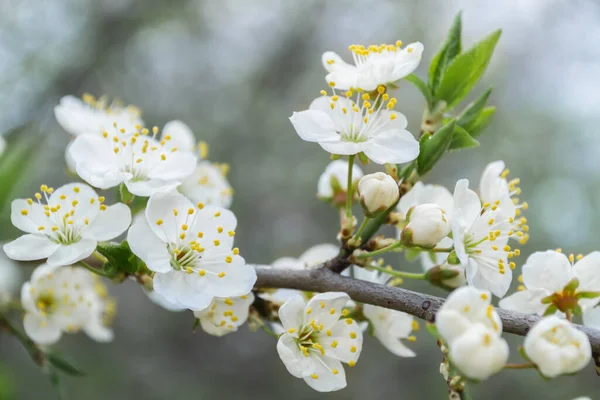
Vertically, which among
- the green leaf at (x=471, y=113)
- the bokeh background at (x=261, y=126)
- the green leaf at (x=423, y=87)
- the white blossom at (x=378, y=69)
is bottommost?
the bokeh background at (x=261, y=126)

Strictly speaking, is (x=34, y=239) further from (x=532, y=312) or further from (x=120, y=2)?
(x=120, y=2)

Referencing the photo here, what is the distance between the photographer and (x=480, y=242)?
1002 millimetres

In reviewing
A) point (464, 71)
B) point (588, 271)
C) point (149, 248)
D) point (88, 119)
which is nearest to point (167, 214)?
point (149, 248)

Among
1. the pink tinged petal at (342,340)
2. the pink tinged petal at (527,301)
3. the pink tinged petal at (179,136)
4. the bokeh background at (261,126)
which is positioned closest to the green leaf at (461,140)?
the pink tinged petal at (527,301)

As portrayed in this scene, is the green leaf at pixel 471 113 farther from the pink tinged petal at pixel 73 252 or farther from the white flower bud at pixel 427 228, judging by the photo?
the pink tinged petal at pixel 73 252

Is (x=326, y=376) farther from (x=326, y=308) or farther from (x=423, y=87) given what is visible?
(x=423, y=87)

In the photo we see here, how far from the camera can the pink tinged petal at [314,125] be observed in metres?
0.99

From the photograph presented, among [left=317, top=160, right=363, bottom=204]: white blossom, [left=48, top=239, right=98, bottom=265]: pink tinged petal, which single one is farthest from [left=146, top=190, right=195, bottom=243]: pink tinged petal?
[left=317, top=160, right=363, bottom=204]: white blossom

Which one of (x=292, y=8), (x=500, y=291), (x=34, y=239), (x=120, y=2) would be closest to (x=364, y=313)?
(x=500, y=291)

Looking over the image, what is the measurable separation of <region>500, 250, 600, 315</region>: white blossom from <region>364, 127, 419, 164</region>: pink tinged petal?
28 cm

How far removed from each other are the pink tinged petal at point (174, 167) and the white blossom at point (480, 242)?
48cm

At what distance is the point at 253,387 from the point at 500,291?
4.25 metres

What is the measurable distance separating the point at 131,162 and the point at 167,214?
193 millimetres

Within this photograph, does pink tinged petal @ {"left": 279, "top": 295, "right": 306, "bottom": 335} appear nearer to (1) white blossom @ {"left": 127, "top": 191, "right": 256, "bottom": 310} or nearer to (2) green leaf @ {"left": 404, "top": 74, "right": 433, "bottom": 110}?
(1) white blossom @ {"left": 127, "top": 191, "right": 256, "bottom": 310}
